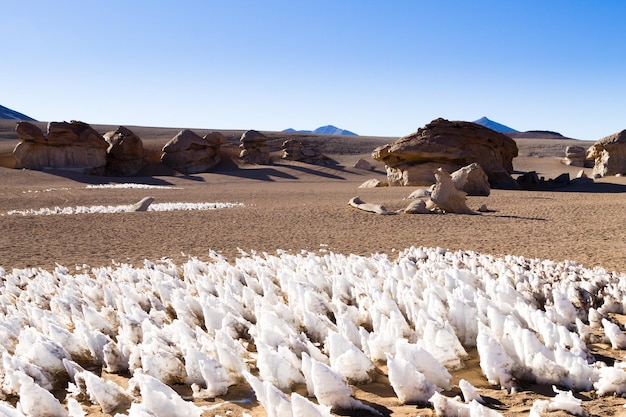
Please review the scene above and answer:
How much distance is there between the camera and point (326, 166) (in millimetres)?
40562

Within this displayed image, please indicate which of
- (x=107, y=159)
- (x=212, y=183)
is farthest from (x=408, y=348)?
(x=107, y=159)

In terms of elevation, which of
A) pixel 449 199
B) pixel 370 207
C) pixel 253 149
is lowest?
pixel 370 207

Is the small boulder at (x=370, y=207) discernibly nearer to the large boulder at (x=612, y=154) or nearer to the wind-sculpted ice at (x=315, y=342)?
the wind-sculpted ice at (x=315, y=342)

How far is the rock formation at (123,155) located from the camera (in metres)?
36.2

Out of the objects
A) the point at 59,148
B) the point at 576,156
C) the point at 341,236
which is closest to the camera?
the point at 341,236

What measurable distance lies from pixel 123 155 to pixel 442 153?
73.0ft

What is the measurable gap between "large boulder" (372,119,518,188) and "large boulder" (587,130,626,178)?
6.36 metres

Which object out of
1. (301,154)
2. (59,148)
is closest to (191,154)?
(59,148)

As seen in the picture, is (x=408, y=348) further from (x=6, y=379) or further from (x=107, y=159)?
(x=107, y=159)

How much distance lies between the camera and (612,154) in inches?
1105

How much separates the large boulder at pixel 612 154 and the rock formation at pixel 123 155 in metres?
28.0

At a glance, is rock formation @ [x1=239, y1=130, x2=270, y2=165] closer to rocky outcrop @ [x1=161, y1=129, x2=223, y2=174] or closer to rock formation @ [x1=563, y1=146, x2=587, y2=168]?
rocky outcrop @ [x1=161, y1=129, x2=223, y2=174]

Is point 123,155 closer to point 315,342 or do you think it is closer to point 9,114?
point 315,342

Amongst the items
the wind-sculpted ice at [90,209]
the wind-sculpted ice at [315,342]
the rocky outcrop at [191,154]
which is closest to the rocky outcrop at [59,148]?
the rocky outcrop at [191,154]
